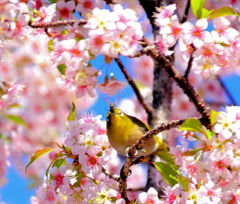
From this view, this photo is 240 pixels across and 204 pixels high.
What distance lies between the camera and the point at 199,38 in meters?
2.16

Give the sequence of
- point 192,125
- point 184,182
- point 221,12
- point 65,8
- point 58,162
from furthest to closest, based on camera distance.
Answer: point 65,8 < point 58,162 < point 221,12 < point 184,182 < point 192,125

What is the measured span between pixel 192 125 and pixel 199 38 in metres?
0.48

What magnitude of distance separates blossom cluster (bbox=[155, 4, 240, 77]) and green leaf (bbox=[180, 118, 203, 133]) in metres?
0.42

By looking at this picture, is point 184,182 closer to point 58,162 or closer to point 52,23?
point 58,162

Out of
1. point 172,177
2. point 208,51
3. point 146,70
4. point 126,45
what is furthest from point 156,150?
point 146,70

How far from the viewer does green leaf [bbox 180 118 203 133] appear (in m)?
1.94

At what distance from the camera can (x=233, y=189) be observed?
7.03 ft

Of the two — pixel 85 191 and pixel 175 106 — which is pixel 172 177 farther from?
pixel 175 106

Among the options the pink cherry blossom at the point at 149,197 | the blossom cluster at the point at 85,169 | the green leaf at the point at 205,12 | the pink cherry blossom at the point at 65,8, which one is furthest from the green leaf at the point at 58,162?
the green leaf at the point at 205,12

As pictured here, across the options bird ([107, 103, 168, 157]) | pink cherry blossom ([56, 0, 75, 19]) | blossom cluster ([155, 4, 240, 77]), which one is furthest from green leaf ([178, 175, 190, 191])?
pink cherry blossom ([56, 0, 75, 19])

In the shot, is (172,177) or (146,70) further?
(146,70)

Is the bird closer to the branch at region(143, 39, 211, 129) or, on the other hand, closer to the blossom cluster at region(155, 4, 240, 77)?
the branch at region(143, 39, 211, 129)

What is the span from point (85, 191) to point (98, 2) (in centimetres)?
115

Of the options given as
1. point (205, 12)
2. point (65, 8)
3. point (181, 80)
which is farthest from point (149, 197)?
point (65, 8)
